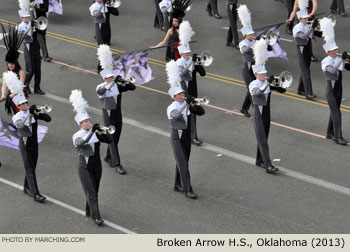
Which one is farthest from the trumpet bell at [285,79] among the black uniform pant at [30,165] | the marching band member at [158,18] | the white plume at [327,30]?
the marching band member at [158,18]

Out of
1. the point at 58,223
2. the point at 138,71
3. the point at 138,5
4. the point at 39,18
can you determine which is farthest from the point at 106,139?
the point at 138,5

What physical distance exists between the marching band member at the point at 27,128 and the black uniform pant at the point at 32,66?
5.00 meters

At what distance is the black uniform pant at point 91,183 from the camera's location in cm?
1516

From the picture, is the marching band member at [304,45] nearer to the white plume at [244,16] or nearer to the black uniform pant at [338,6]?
the white plume at [244,16]

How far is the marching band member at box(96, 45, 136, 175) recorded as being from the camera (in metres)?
17.2

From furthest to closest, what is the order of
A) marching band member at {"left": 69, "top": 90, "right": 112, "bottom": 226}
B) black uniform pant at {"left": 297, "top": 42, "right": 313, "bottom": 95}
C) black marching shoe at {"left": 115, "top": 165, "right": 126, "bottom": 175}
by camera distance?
black uniform pant at {"left": 297, "top": 42, "right": 313, "bottom": 95} < black marching shoe at {"left": 115, "top": 165, "right": 126, "bottom": 175} < marching band member at {"left": 69, "top": 90, "right": 112, "bottom": 226}

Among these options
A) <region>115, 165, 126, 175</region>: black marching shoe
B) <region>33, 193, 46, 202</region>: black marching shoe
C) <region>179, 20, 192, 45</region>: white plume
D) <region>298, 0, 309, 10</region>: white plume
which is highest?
<region>298, 0, 309, 10</region>: white plume

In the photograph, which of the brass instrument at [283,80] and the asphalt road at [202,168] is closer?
the asphalt road at [202,168]

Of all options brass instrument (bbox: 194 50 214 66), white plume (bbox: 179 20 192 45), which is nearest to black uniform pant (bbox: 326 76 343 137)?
brass instrument (bbox: 194 50 214 66)

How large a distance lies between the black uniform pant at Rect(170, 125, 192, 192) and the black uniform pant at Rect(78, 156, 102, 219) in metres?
1.66

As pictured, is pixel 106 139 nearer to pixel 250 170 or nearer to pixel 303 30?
pixel 250 170

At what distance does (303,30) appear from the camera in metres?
20.7

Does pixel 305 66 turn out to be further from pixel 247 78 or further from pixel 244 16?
pixel 244 16

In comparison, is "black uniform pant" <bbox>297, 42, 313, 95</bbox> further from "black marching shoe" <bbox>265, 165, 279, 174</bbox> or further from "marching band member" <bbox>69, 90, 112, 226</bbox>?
"marching band member" <bbox>69, 90, 112, 226</bbox>
